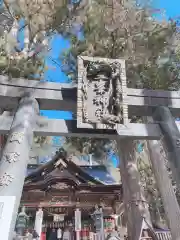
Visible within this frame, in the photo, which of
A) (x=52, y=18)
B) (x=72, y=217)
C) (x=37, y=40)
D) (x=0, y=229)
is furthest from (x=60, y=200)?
(x=0, y=229)

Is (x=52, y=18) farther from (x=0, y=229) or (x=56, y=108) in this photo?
(x=0, y=229)

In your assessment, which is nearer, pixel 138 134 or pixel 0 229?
pixel 0 229

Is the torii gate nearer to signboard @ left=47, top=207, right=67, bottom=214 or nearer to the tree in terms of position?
the tree

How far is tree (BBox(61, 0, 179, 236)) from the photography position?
7027mm

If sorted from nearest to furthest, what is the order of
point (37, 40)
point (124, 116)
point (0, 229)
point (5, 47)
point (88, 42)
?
point (0, 229)
point (124, 116)
point (5, 47)
point (88, 42)
point (37, 40)

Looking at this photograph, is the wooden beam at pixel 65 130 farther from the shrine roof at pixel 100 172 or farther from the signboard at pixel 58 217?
the shrine roof at pixel 100 172

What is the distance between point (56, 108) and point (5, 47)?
9.98 feet

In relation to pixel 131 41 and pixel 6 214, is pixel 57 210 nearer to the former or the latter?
pixel 131 41

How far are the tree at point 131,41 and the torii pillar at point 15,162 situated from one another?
11.5 ft

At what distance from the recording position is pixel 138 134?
4.16 m

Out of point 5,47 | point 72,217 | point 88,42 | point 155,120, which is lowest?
point 155,120

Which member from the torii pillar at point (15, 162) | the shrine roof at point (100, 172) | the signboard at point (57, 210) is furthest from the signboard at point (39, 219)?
the torii pillar at point (15, 162)

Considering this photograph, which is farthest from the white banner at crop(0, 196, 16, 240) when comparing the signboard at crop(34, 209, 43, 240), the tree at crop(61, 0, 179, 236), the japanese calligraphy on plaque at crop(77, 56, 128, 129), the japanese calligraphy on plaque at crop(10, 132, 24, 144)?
the signboard at crop(34, 209, 43, 240)

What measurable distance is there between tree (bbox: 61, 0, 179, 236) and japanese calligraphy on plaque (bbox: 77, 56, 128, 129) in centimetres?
Result: 254
